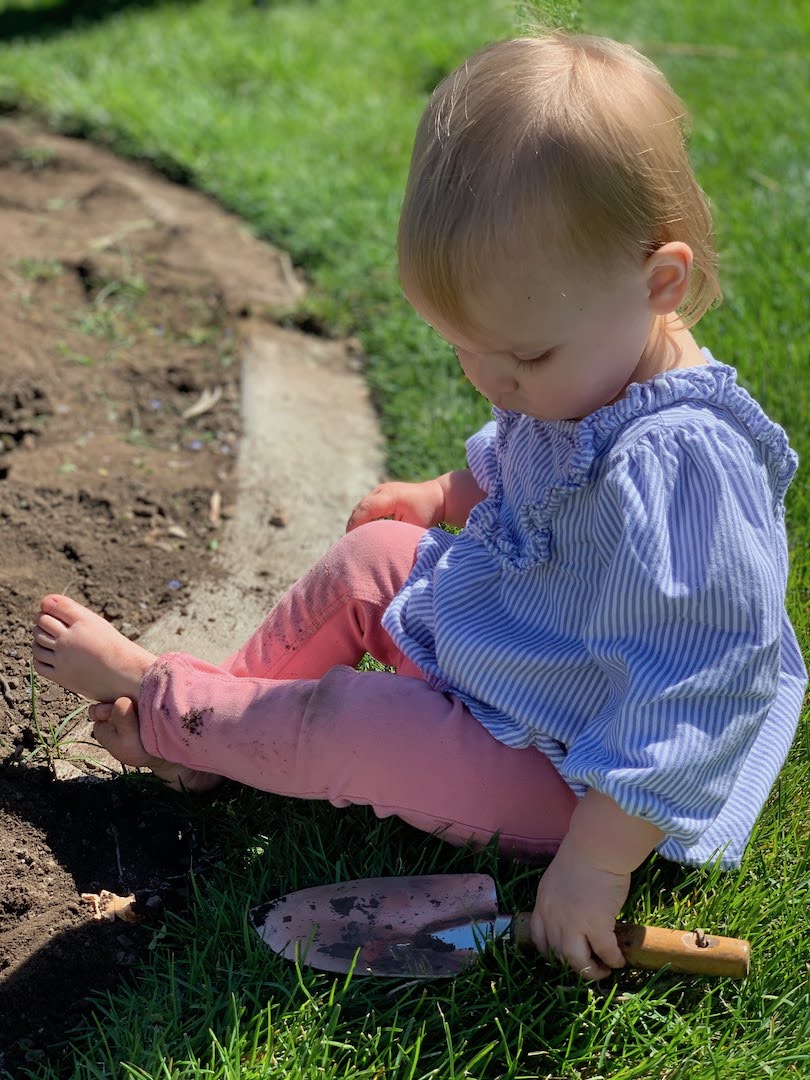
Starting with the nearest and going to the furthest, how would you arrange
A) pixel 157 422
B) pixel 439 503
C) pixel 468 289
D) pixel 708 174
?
1. pixel 468 289
2. pixel 439 503
3. pixel 157 422
4. pixel 708 174

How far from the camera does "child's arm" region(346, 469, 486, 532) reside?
2.25 metres

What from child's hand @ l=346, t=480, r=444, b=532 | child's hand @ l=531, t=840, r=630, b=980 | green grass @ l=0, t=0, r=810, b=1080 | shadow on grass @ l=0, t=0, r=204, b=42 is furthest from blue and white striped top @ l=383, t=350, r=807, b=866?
shadow on grass @ l=0, t=0, r=204, b=42

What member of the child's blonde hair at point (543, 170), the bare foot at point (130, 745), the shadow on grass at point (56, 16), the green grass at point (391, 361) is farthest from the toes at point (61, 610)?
the shadow on grass at point (56, 16)

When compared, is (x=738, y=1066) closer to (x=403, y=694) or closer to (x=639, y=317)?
(x=403, y=694)

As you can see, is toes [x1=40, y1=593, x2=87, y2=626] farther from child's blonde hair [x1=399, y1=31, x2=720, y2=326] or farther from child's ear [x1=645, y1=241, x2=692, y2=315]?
child's ear [x1=645, y1=241, x2=692, y2=315]


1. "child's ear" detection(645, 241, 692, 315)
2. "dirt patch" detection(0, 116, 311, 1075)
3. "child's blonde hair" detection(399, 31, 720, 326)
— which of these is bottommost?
"dirt patch" detection(0, 116, 311, 1075)

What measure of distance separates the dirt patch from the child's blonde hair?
84 cm

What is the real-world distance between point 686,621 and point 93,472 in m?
1.58

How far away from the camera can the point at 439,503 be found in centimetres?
228

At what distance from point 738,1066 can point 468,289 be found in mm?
1060

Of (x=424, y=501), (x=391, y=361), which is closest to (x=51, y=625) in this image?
(x=424, y=501)

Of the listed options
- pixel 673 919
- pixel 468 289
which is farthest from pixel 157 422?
pixel 673 919

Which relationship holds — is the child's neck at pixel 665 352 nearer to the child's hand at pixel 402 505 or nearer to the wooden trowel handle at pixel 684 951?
the child's hand at pixel 402 505

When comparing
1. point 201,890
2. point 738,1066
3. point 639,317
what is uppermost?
point 639,317
